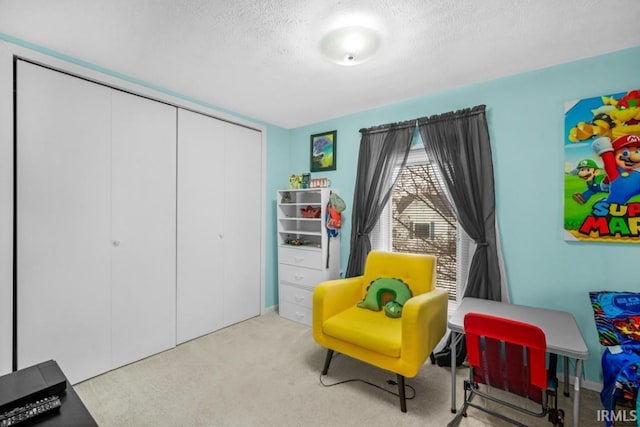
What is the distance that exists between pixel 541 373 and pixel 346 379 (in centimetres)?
130

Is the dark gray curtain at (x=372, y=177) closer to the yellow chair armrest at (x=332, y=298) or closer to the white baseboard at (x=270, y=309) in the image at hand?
the yellow chair armrest at (x=332, y=298)

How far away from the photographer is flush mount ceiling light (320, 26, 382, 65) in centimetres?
179

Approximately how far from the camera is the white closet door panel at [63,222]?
1973 millimetres

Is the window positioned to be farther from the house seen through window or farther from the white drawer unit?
the white drawer unit

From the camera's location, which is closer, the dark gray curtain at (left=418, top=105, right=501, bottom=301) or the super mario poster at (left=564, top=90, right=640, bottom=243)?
the super mario poster at (left=564, top=90, right=640, bottom=243)

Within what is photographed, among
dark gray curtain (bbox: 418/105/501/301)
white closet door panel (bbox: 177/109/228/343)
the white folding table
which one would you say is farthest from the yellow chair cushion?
white closet door panel (bbox: 177/109/228/343)

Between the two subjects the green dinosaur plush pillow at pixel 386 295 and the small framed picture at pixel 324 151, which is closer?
the green dinosaur plush pillow at pixel 386 295

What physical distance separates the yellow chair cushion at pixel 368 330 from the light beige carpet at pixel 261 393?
0.39 metres

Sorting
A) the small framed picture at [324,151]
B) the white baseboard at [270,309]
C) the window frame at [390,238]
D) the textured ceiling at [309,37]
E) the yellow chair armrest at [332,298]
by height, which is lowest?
the white baseboard at [270,309]

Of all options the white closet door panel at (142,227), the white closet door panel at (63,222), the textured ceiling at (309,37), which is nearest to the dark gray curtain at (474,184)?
the textured ceiling at (309,37)

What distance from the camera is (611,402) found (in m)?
1.53

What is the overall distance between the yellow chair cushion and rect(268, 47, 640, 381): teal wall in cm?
115

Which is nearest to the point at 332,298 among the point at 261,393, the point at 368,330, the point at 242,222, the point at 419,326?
the point at 368,330

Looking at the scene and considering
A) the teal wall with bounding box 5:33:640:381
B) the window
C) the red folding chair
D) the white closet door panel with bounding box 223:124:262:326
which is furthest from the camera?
the white closet door panel with bounding box 223:124:262:326
